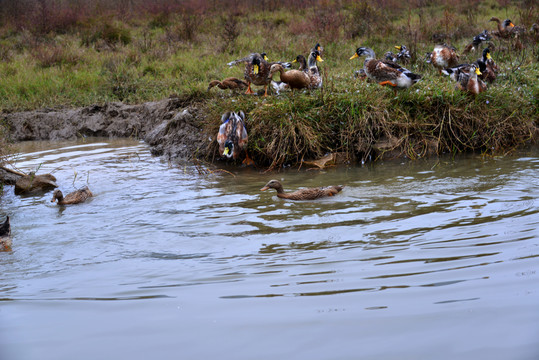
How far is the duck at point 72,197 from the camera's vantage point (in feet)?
24.1

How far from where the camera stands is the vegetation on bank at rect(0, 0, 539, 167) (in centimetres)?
912

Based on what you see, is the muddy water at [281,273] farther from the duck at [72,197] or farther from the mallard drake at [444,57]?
the mallard drake at [444,57]

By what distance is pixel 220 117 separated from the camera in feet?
31.4

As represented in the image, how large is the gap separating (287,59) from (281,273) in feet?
36.4

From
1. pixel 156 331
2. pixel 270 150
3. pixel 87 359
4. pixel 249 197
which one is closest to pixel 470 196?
pixel 249 197

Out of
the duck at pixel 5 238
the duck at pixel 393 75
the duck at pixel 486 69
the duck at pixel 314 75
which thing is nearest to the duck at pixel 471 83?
the duck at pixel 393 75

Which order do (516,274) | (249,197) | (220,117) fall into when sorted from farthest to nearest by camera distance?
(220,117) → (249,197) → (516,274)

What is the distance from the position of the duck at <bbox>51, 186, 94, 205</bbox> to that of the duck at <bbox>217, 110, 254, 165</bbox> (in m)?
2.06

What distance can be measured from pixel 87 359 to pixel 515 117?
27.6 ft

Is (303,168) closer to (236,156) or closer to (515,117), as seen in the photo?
(236,156)

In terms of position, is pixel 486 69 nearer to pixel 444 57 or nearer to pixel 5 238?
pixel 444 57

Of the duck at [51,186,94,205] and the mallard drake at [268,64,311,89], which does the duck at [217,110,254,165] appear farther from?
the duck at [51,186,94,205]

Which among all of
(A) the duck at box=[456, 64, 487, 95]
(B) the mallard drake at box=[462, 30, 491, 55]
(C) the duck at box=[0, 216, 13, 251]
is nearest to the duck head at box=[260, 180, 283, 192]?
(C) the duck at box=[0, 216, 13, 251]

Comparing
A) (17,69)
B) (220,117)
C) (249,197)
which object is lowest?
(249,197)
